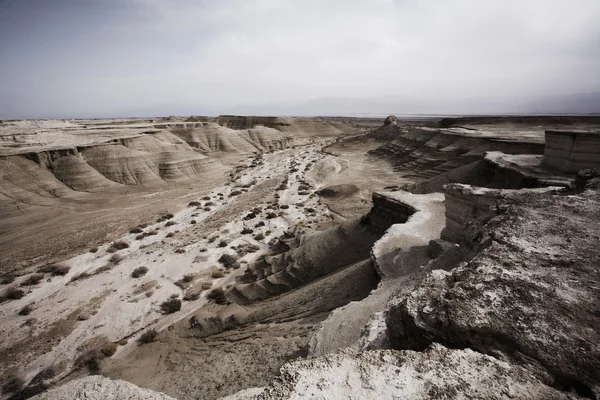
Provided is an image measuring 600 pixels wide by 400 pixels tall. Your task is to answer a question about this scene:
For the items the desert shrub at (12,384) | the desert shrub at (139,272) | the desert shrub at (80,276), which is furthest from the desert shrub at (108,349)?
the desert shrub at (80,276)

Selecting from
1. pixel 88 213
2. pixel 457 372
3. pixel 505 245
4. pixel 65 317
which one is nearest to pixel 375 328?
pixel 457 372

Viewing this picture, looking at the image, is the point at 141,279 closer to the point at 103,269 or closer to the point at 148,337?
the point at 103,269

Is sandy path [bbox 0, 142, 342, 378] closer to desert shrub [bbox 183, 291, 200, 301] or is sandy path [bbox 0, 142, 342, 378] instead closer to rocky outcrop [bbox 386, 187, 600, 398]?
desert shrub [bbox 183, 291, 200, 301]

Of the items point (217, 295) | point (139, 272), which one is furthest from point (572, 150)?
point (139, 272)

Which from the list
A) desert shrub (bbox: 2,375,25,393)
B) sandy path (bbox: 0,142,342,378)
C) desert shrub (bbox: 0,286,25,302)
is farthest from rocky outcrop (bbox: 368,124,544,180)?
desert shrub (bbox: 0,286,25,302)

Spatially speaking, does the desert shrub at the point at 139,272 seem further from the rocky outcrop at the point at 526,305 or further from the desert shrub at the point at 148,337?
the rocky outcrop at the point at 526,305

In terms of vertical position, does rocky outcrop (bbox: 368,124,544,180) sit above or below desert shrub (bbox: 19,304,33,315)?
above

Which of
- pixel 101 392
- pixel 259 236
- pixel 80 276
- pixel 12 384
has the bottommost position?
pixel 12 384
